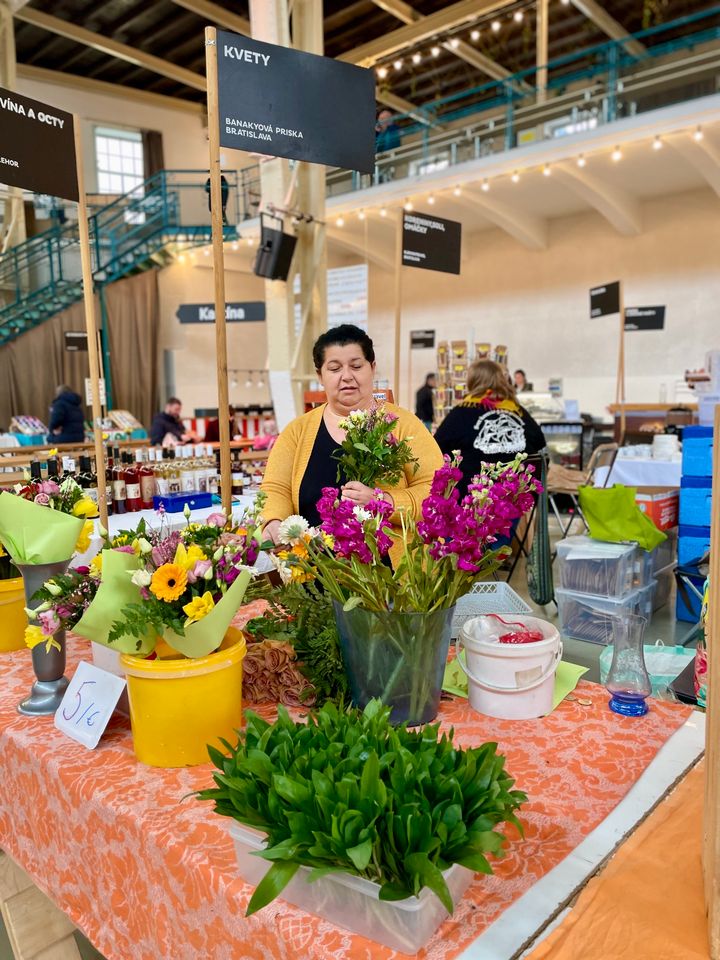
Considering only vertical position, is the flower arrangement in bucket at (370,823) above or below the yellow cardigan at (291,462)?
below

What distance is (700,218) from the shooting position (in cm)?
1030

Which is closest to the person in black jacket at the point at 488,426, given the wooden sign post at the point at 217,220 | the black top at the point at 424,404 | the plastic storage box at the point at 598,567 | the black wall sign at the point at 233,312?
the plastic storage box at the point at 598,567

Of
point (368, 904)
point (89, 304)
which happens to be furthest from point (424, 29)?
point (368, 904)

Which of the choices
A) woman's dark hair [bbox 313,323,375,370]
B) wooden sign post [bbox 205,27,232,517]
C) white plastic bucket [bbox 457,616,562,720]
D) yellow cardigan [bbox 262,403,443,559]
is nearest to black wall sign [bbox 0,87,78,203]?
wooden sign post [bbox 205,27,232,517]

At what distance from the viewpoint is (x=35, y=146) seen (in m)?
Answer: 1.75

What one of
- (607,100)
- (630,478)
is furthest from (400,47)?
(630,478)

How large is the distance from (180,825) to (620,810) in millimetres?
Answer: 580

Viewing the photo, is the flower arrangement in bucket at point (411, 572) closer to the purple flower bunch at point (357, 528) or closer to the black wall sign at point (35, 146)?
the purple flower bunch at point (357, 528)

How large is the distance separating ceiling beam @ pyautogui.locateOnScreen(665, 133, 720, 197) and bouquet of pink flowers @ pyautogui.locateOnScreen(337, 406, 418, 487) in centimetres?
866

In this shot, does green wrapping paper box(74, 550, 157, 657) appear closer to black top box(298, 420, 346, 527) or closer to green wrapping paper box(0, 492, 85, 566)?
green wrapping paper box(0, 492, 85, 566)

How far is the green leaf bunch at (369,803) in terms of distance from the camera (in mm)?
671

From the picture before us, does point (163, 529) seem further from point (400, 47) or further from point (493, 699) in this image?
point (400, 47)

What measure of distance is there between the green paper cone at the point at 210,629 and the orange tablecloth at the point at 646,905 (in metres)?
0.55

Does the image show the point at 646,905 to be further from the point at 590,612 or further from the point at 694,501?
the point at 694,501
